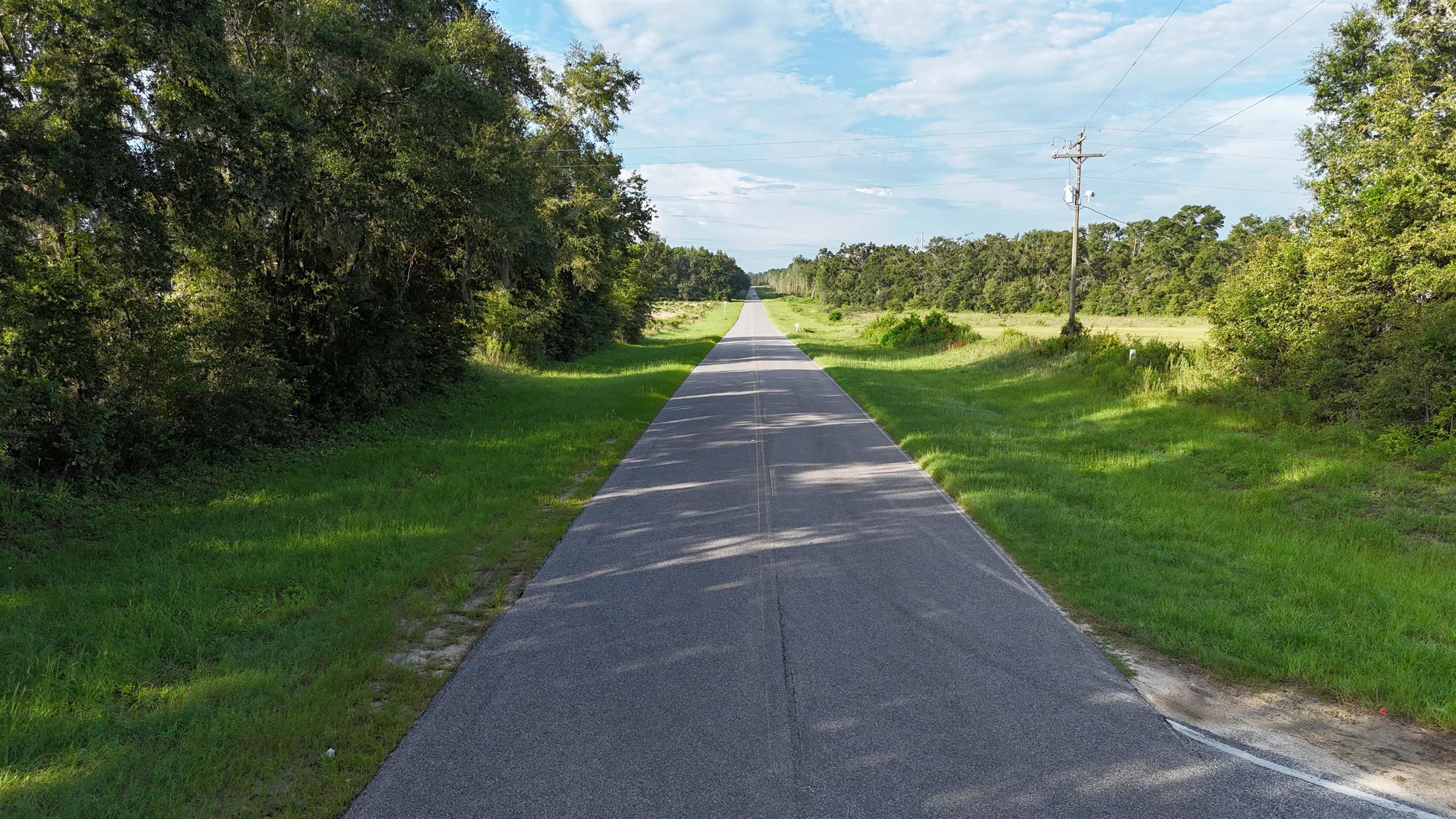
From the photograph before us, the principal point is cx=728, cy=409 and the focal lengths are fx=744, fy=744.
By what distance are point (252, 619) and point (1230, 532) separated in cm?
905

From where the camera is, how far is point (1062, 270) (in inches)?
3339

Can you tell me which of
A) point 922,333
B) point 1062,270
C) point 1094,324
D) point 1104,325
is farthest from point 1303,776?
point 1062,270

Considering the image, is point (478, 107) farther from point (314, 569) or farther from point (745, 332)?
point (745, 332)

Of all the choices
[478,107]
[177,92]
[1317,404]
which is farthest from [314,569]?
[1317,404]

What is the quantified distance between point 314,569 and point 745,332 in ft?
157

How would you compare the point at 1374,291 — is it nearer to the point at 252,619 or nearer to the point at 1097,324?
the point at 252,619

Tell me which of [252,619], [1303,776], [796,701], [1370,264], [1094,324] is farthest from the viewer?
[1094,324]

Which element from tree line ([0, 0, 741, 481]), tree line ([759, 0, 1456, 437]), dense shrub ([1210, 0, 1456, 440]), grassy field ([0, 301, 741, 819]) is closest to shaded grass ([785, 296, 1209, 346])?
tree line ([759, 0, 1456, 437])

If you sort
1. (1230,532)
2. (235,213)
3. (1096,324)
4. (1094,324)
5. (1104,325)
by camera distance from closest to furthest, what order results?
(1230,532) → (235,213) → (1094,324) → (1104,325) → (1096,324)

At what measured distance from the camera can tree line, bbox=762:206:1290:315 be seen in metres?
62.4

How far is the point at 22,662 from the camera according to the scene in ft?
15.1

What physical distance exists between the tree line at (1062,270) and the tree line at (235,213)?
144 feet

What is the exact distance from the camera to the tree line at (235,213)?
7305 millimetres

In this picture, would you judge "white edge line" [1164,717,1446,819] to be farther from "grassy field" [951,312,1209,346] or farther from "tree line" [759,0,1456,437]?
"grassy field" [951,312,1209,346]
